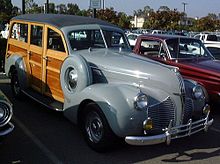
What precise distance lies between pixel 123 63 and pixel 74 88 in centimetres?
90

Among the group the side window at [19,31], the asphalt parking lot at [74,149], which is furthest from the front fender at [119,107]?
the side window at [19,31]

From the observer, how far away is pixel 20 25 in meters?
8.17

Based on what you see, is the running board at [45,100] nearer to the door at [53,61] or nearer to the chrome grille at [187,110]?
the door at [53,61]

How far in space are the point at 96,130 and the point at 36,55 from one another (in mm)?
2639

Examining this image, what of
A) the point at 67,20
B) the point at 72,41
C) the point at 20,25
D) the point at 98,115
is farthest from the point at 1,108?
the point at 20,25

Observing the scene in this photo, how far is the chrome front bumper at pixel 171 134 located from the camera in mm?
4715

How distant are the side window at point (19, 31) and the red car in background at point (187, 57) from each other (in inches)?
106

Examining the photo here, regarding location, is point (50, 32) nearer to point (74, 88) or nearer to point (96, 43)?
point (96, 43)

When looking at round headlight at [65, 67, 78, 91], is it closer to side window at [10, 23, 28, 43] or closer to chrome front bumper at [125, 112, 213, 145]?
chrome front bumper at [125, 112, 213, 145]

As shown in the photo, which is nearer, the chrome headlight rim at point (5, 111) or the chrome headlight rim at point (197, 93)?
the chrome headlight rim at point (5, 111)

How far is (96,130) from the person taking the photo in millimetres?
5320

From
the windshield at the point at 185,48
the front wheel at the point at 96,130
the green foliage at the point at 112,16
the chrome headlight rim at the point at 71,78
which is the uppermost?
the green foliage at the point at 112,16

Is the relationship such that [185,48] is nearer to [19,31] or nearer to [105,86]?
[105,86]

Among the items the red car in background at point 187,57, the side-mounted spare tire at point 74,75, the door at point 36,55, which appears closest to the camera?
the side-mounted spare tire at point 74,75
